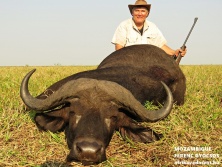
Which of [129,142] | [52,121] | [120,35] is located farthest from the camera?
[120,35]

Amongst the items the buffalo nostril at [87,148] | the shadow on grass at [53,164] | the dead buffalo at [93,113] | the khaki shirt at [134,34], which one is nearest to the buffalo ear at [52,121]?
the dead buffalo at [93,113]

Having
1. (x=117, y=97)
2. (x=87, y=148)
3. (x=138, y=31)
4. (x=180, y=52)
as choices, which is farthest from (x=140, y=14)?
(x=87, y=148)

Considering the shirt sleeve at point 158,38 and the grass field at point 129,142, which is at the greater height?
the shirt sleeve at point 158,38

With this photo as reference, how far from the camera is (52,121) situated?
14.1ft

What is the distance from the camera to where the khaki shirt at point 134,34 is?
884cm

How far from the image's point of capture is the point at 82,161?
336cm

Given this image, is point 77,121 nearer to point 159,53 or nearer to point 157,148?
point 157,148

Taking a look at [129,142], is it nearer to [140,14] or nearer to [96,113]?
[96,113]

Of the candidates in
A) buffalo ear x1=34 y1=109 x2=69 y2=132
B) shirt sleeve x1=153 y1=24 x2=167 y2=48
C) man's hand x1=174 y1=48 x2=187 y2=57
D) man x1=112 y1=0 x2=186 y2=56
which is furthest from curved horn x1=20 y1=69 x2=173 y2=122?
shirt sleeve x1=153 y1=24 x2=167 y2=48

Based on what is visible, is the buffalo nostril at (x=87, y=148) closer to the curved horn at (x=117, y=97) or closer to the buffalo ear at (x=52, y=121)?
the curved horn at (x=117, y=97)

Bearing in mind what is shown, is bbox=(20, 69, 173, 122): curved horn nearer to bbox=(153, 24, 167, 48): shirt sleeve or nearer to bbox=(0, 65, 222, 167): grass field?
bbox=(0, 65, 222, 167): grass field

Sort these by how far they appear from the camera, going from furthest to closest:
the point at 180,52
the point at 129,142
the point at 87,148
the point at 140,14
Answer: the point at 140,14, the point at 180,52, the point at 129,142, the point at 87,148

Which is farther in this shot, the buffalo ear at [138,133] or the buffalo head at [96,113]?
the buffalo ear at [138,133]

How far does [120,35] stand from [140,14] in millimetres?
769
